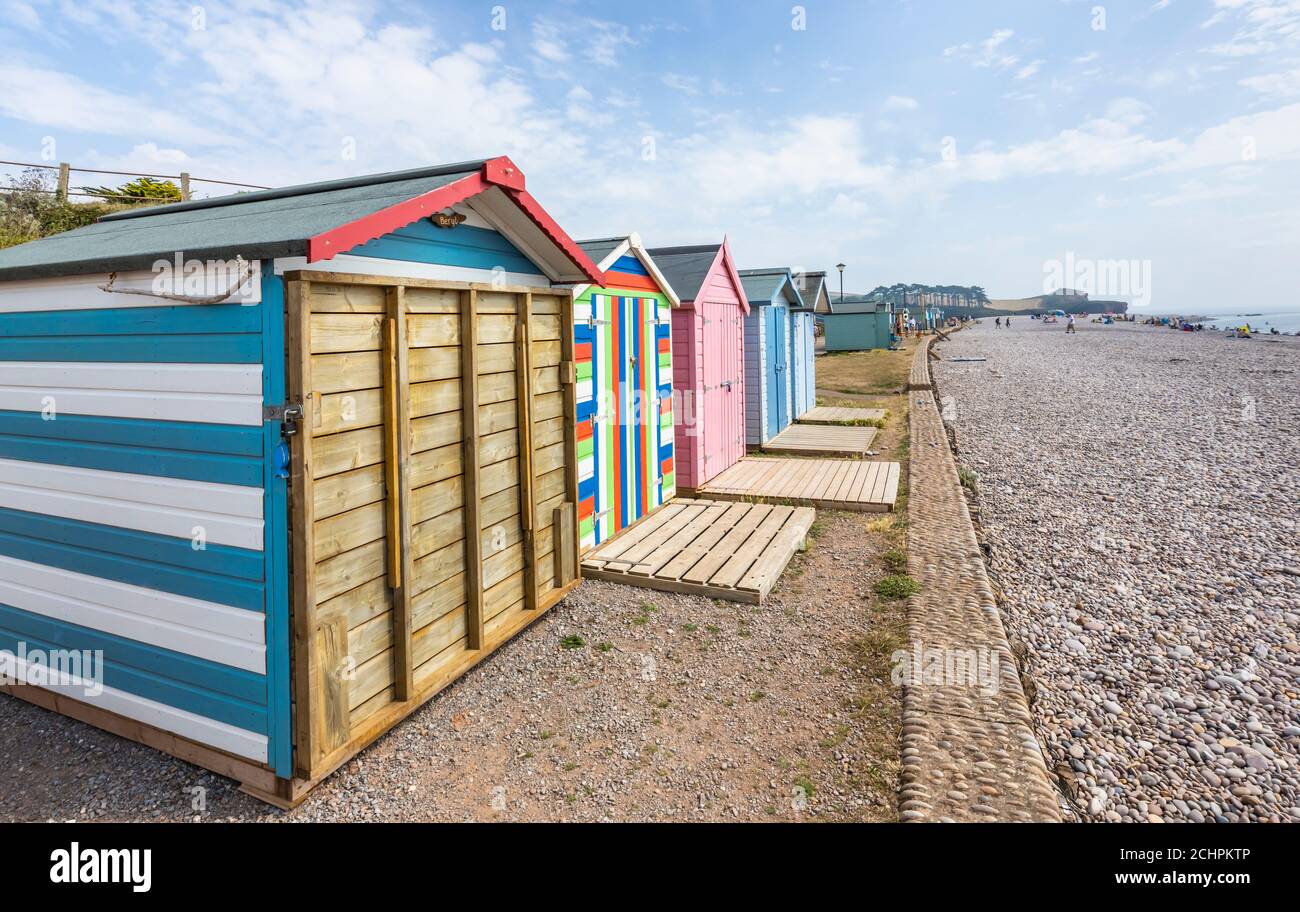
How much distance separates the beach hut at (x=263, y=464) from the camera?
3.54 m

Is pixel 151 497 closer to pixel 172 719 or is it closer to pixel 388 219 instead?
pixel 172 719

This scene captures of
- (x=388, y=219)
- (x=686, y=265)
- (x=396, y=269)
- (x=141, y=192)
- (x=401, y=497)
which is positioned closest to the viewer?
(x=388, y=219)

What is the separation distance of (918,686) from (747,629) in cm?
148

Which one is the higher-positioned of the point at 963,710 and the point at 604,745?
the point at 963,710

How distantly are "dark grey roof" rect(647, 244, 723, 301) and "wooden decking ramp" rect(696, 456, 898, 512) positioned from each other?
112 inches

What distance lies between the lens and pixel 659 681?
16.3 feet

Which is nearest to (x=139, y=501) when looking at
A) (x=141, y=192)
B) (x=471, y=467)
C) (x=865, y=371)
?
(x=471, y=467)

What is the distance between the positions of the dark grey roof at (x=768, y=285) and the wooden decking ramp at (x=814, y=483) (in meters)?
3.76

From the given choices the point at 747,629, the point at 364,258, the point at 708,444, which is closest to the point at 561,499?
the point at 747,629

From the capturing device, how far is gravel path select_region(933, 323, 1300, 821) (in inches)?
155

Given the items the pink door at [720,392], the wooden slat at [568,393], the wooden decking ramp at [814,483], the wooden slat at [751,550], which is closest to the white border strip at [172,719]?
the wooden slat at [568,393]

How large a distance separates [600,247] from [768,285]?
7.77 m

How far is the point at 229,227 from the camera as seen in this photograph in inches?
169

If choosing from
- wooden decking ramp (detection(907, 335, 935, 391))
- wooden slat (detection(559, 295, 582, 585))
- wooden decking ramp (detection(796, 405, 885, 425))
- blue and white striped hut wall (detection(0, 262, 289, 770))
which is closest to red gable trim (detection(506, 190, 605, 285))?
wooden slat (detection(559, 295, 582, 585))
